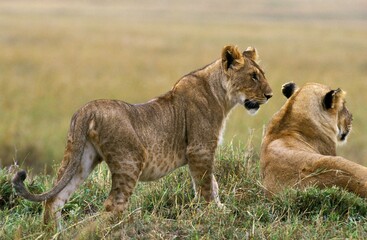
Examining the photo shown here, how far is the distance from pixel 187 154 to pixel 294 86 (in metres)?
1.58

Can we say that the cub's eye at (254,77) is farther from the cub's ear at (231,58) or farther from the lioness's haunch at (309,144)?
the lioness's haunch at (309,144)

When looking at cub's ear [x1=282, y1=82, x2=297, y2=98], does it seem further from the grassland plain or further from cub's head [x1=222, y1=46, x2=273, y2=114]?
cub's head [x1=222, y1=46, x2=273, y2=114]

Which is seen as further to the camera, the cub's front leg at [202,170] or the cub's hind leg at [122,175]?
the cub's front leg at [202,170]

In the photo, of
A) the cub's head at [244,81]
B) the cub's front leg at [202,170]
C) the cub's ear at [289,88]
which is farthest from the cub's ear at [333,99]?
the cub's front leg at [202,170]

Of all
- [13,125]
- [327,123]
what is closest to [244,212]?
→ [327,123]

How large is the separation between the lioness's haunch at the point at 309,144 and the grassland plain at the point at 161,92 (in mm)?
146

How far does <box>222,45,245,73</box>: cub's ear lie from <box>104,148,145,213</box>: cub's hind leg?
1.22 m

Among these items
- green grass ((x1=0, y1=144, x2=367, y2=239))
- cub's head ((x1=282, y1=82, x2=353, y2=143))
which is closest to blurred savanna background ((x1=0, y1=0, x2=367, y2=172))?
cub's head ((x1=282, y1=82, x2=353, y2=143))

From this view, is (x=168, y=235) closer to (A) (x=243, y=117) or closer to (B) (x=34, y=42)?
(A) (x=243, y=117)

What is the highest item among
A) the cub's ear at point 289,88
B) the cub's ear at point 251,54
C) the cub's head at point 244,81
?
the cub's ear at point 251,54

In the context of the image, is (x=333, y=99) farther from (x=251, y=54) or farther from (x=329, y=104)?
(x=251, y=54)

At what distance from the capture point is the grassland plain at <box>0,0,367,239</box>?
16.0 feet

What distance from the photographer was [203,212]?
191 inches

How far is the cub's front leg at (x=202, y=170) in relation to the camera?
5441 mm
